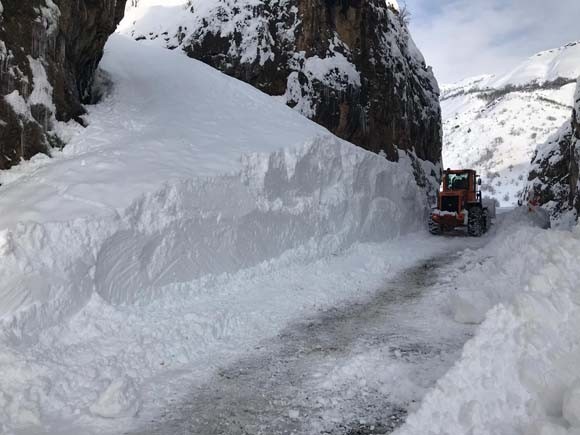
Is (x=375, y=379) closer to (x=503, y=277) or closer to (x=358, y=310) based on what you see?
(x=358, y=310)

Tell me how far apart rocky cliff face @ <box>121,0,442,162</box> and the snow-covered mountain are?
42.7 metres

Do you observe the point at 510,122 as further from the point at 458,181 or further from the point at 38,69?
the point at 38,69

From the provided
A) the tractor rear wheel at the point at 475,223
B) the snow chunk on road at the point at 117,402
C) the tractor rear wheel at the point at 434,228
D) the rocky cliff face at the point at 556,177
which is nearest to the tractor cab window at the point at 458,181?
the tractor rear wheel at the point at 475,223

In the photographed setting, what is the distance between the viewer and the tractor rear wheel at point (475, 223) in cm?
1842

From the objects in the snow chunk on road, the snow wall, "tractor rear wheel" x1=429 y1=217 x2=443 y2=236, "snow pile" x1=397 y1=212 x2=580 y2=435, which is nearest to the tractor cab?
"tractor rear wheel" x1=429 y1=217 x2=443 y2=236

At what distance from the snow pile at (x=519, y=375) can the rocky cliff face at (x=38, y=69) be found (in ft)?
26.6

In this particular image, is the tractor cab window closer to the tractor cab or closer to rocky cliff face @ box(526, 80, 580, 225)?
the tractor cab

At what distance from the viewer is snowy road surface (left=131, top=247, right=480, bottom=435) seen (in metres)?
4.52

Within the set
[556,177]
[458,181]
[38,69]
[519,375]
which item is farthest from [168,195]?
[556,177]

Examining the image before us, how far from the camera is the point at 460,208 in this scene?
730 inches

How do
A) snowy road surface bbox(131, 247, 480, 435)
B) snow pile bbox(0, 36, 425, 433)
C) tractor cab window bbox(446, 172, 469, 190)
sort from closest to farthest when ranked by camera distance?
snowy road surface bbox(131, 247, 480, 435) → snow pile bbox(0, 36, 425, 433) → tractor cab window bbox(446, 172, 469, 190)

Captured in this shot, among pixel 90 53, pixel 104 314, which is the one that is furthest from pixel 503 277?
pixel 90 53

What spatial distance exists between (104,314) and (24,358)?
1414mm

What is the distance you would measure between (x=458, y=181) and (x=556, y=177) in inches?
505
